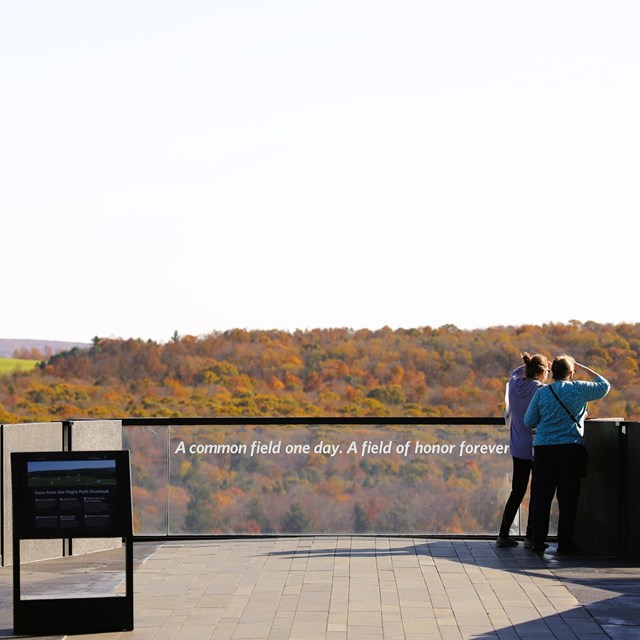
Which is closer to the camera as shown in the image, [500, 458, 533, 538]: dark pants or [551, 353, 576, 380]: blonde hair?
[551, 353, 576, 380]: blonde hair

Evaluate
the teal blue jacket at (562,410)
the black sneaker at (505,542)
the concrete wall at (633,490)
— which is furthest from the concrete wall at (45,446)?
the concrete wall at (633,490)

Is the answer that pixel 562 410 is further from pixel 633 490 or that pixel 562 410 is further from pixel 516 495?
pixel 516 495

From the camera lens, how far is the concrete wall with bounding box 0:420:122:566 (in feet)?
35.1

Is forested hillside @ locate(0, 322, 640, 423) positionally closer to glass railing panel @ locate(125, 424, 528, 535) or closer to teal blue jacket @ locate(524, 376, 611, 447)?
glass railing panel @ locate(125, 424, 528, 535)

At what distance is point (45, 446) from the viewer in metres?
11.2

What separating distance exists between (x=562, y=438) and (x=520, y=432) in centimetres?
68

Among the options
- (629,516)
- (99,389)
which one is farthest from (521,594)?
(99,389)

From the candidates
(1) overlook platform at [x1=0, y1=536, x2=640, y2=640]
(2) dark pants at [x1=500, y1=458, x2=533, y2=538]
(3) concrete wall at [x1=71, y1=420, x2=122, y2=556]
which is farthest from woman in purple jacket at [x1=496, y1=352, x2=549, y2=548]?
(3) concrete wall at [x1=71, y1=420, x2=122, y2=556]

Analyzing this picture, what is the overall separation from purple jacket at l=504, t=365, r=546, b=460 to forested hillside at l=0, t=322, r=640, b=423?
149 feet

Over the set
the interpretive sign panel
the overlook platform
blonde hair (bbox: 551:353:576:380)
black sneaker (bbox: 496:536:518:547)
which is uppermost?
blonde hair (bbox: 551:353:576:380)

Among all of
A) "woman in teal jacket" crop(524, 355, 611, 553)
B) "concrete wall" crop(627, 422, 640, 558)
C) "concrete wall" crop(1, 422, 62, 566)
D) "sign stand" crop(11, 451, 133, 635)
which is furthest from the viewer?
"woman in teal jacket" crop(524, 355, 611, 553)

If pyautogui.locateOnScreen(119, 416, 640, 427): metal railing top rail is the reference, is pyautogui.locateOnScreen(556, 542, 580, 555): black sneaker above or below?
below

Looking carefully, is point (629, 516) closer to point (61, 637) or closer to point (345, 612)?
point (345, 612)

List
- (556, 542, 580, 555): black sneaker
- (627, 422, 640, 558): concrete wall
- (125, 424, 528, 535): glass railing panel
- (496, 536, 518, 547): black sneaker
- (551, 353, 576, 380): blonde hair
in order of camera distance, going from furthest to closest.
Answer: (125, 424, 528, 535): glass railing panel < (496, 536, 518, 547): black sneaker < (556, 542, 580, 555): black sneaker < (551, 353, 576, 380): blonde hair < (627, 422, 640, 558): concrete wall
